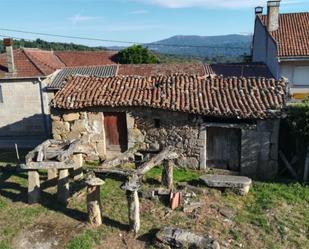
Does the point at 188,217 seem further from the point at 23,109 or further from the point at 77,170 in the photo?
the point at 23,109

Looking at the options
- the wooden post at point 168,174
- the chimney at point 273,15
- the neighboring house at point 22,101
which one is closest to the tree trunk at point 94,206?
the wooden post at point 168,174

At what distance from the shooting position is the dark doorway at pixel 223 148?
13047 millimetres

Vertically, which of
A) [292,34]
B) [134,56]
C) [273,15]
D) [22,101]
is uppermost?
[273,15]

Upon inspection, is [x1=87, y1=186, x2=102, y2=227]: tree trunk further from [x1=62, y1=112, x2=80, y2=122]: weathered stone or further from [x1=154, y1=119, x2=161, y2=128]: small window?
[x1=62, y1=112, x2=80, y2=122]: weathered stone

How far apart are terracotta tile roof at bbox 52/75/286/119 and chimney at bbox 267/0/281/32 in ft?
34.5

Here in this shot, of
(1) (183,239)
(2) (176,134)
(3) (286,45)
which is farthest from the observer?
(3) (286,45)

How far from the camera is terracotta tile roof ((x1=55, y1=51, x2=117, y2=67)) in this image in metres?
30.5

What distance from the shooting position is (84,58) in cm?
3278

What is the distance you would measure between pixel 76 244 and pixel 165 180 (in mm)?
3905

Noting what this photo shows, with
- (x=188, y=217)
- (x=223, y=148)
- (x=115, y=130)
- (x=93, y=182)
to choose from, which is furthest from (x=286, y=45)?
(x=93, y=182)

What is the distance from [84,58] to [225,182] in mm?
24184

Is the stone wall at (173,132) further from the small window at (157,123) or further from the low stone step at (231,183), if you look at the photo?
the low stone step at (231,183)

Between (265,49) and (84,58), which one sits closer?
(265,49)

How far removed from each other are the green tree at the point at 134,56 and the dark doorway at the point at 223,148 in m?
23.3
